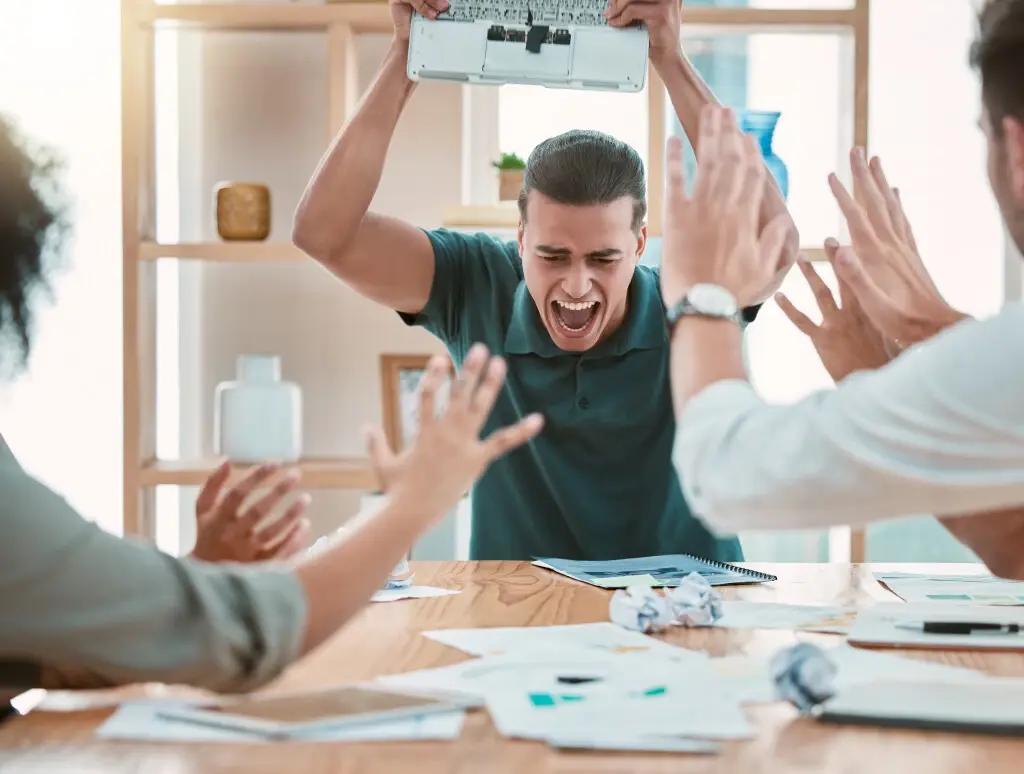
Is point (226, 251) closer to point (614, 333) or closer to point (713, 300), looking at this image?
point (614, 333)

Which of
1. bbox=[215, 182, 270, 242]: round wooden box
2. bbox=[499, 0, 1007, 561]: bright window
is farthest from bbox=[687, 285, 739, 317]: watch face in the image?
bbox=[499, 0, 1007, 561]: bright window

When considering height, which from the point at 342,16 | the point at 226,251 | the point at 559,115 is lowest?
the point at 226,251

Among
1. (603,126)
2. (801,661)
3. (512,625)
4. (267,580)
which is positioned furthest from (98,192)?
(801,661)

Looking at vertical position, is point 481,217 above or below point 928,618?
above

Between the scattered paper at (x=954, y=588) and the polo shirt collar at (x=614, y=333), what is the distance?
1.78 feet

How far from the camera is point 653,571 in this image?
1.62 metres

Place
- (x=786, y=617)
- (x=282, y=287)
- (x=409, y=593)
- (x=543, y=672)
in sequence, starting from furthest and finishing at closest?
(x=282, y=287) < (x=409, y=593) < (x=786, y=617) < (x=543, y=672)

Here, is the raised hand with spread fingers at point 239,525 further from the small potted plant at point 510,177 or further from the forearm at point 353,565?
the small potted plant at point 510,177

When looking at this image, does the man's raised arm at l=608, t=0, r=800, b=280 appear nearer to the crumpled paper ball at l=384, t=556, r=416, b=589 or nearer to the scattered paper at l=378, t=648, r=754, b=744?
the crumpled paper ball at l=384, t=556, r=416, b=589

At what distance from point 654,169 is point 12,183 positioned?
6.11 feet

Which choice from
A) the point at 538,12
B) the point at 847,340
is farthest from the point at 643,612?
the point at 538,12

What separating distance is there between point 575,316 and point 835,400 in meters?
1.11

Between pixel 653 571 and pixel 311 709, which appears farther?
pixel 653 571

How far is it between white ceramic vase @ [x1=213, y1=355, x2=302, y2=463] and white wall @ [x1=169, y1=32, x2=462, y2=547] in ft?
0.89
